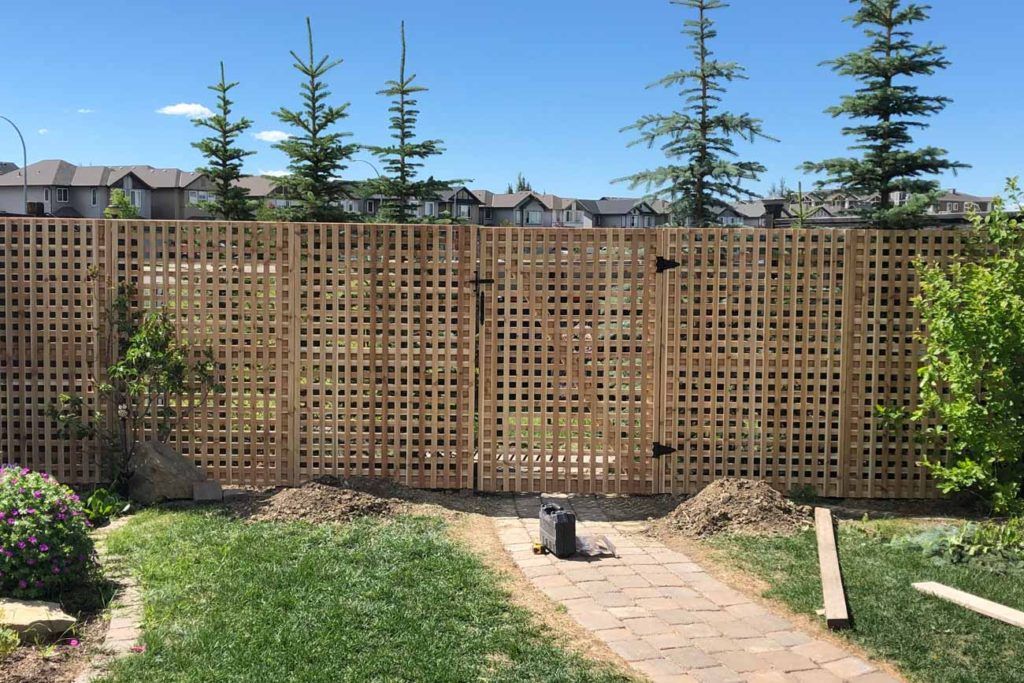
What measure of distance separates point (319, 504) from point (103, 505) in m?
1.71

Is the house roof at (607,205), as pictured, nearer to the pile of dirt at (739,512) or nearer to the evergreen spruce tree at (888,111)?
the evergreen spruce tree at (888,111)

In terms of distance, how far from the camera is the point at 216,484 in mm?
6805

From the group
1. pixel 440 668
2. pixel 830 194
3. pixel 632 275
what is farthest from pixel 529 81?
pixel 440 668

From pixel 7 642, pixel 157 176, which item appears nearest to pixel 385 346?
pixel 7 642

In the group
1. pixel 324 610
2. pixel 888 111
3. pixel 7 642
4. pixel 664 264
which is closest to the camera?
pixel 7 642

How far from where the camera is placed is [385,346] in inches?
275

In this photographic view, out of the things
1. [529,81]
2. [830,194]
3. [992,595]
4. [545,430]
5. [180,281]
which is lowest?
[992,595]

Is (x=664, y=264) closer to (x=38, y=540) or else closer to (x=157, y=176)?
(x=38, y=540)

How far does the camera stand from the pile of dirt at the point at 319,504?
6086 millimetres

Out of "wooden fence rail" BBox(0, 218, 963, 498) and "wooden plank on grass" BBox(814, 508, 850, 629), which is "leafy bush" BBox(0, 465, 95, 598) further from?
"wooden plank on grass" BBox(814, 508, 850, 629)

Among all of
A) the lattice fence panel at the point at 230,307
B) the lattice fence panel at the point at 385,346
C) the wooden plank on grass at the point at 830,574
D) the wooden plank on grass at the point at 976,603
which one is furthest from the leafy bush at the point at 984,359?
the lattice fence panel at the point at 230,307

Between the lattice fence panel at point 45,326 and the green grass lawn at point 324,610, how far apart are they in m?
1.77

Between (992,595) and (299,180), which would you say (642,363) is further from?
(299,180)

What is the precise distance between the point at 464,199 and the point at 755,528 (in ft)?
182
